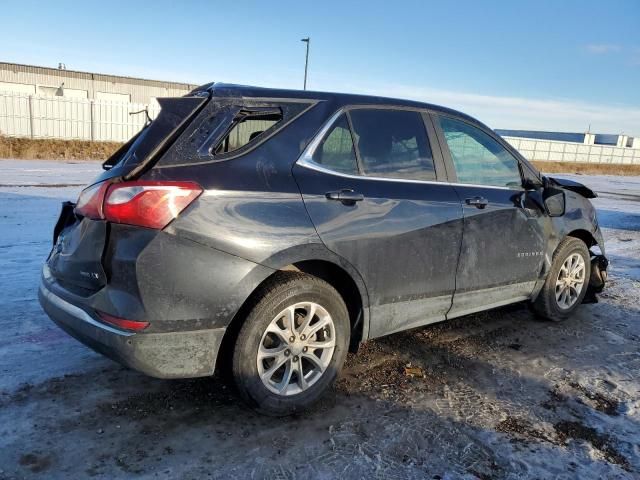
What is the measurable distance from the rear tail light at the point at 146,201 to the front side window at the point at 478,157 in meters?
2.03

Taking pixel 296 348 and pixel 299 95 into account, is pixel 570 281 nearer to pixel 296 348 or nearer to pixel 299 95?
pixel 296 348

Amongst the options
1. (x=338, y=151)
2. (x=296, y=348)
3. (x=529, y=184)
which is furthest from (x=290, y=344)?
(x=529, y=184)

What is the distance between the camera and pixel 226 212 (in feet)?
8.66

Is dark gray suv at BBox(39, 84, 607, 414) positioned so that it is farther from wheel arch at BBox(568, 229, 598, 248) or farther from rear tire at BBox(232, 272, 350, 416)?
wheel arch at BBox(568, 229, 598, 248)

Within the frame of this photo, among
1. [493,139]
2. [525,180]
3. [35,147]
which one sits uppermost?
[493,139]

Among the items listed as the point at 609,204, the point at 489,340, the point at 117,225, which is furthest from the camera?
the point at 609,204

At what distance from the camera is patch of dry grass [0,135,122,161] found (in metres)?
20.7

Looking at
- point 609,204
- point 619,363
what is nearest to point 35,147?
point 609,204

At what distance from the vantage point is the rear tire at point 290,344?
278 cm

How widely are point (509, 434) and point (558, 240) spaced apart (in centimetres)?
223

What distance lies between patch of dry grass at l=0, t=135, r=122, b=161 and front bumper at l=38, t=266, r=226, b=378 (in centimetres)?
2107

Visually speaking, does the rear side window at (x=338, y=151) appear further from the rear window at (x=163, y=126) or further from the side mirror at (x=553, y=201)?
the side mirror at (x=553, y=201)

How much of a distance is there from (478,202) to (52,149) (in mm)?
22332

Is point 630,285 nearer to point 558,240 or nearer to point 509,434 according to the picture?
point 558,240
